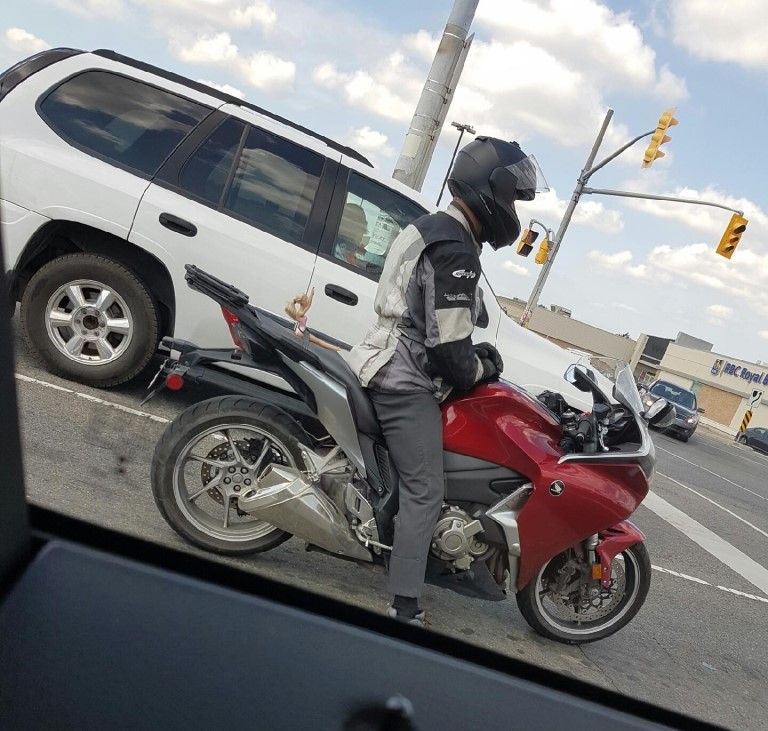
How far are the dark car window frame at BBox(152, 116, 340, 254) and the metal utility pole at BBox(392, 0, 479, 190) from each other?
3.47 meters

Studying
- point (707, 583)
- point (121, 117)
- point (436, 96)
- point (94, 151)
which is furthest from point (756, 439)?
point (94, 151)

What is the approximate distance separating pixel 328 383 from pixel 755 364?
65270mm

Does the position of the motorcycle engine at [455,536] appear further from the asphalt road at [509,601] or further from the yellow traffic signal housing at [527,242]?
the yellow traffic signal housing at [527,242]

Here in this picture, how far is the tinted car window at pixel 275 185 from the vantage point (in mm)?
5000

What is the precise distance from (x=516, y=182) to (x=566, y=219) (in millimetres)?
21720

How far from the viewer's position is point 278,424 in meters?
3.17

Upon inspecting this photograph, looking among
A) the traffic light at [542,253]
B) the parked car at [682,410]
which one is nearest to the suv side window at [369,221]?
the parked car at [682,410]

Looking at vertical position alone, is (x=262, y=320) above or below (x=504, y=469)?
above

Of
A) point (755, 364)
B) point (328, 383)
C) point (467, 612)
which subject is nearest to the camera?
point (328, 383)

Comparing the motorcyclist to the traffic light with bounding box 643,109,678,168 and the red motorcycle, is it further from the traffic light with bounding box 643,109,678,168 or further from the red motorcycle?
the traffic light with bounding box 643,109,678,168

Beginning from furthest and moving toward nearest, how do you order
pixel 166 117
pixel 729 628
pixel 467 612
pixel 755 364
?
pixel 755 364 → pixel 166 117 → pixel 729 628 → pixel 467 612

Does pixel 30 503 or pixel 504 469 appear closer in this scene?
pixel 30 503

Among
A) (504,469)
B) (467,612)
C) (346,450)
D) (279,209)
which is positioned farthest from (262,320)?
(279,209)

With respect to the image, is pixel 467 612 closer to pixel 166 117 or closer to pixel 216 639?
pixel 216 639
